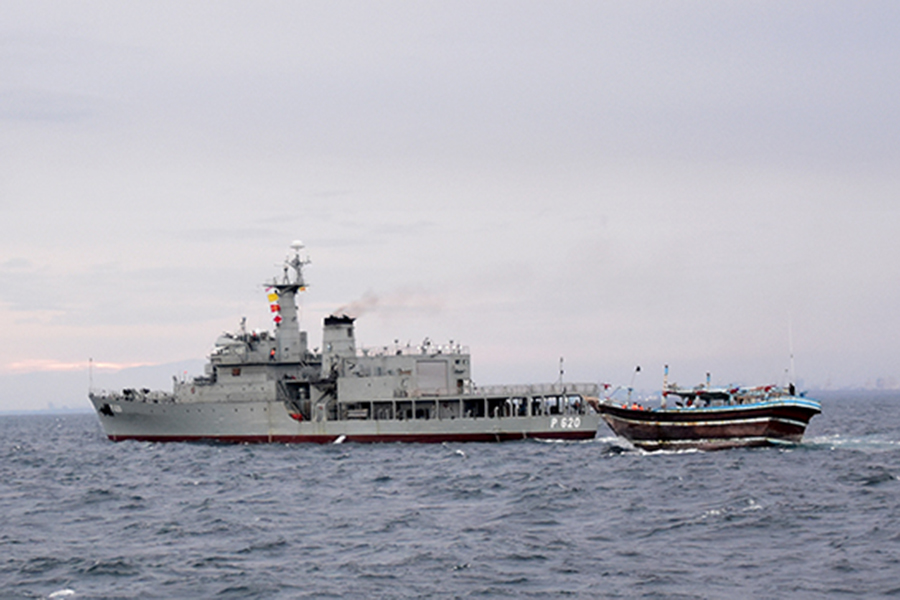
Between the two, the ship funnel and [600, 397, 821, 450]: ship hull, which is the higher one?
the ship funnel

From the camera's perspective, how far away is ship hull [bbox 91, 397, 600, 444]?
67.5 metres

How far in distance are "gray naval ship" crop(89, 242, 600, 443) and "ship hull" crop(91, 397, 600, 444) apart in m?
0.07

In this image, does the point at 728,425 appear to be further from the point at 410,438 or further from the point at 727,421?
the point at 410,438

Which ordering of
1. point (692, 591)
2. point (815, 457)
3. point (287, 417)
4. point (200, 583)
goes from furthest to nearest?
point (287, 417) < point (815, 457) < point (200, 583) < point (692, 591)

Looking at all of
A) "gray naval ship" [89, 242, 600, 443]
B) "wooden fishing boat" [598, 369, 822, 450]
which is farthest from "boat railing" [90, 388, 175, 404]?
"wooden fishing boat" [598, 369, 822, 450]

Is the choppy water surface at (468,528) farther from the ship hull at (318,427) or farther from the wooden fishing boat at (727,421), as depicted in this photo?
the ship hull at (318,427)

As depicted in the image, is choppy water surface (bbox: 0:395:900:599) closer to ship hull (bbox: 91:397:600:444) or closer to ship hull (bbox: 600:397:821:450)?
ship hull (bbox: 600:397:821:450)

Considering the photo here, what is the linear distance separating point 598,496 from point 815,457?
61.2 feet

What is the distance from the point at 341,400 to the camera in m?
70.7

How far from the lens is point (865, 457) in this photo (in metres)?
52.5

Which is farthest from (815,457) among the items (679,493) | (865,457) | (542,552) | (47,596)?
(47,596)

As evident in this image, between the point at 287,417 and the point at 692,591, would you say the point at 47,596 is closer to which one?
the point at 692,591

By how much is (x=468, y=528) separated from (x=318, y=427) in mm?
38647

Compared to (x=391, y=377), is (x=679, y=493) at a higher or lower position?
lower
